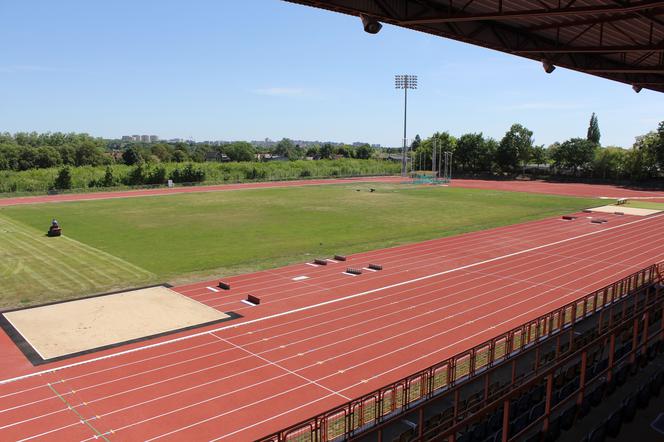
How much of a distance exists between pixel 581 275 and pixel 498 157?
79291 mm

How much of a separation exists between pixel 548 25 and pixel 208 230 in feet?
85.6

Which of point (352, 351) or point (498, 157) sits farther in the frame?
point (498, 157)

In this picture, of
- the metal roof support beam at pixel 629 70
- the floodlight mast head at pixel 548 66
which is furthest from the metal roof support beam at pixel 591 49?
the metal roof support beam at pixel 629 70

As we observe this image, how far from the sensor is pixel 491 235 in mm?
32875

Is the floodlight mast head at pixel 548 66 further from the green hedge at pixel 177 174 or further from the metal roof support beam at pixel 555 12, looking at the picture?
the green hedge at pixel 177 174

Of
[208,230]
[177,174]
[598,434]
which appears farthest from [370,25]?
[177,174]

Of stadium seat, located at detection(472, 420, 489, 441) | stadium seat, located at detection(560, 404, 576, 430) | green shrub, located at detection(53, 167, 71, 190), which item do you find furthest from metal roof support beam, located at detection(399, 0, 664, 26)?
green shrub, located at detection(53, 167, 71, 190)

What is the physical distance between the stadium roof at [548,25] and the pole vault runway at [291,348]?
831 cm

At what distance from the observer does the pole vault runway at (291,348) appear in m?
10.6

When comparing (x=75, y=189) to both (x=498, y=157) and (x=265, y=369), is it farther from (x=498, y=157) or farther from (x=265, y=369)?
(x=498, y=157)

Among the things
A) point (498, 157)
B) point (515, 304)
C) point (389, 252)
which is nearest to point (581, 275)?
point (515, 304)

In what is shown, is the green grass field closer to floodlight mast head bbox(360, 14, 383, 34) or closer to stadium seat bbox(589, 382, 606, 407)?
Result: floodlight mast head bbox(360, 14, 383, 34)

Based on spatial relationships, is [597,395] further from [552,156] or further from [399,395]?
[552,156]

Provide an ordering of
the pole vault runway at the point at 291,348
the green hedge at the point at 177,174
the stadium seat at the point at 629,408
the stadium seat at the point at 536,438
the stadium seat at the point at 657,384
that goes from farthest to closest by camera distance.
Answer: the green hedge at the point at 177,174
the pole vault runway at the point at 291,348
the stadium seat at the point at 657,384
the stadium seat at the point at 629,408
the stadium seat at the point at 536,438
